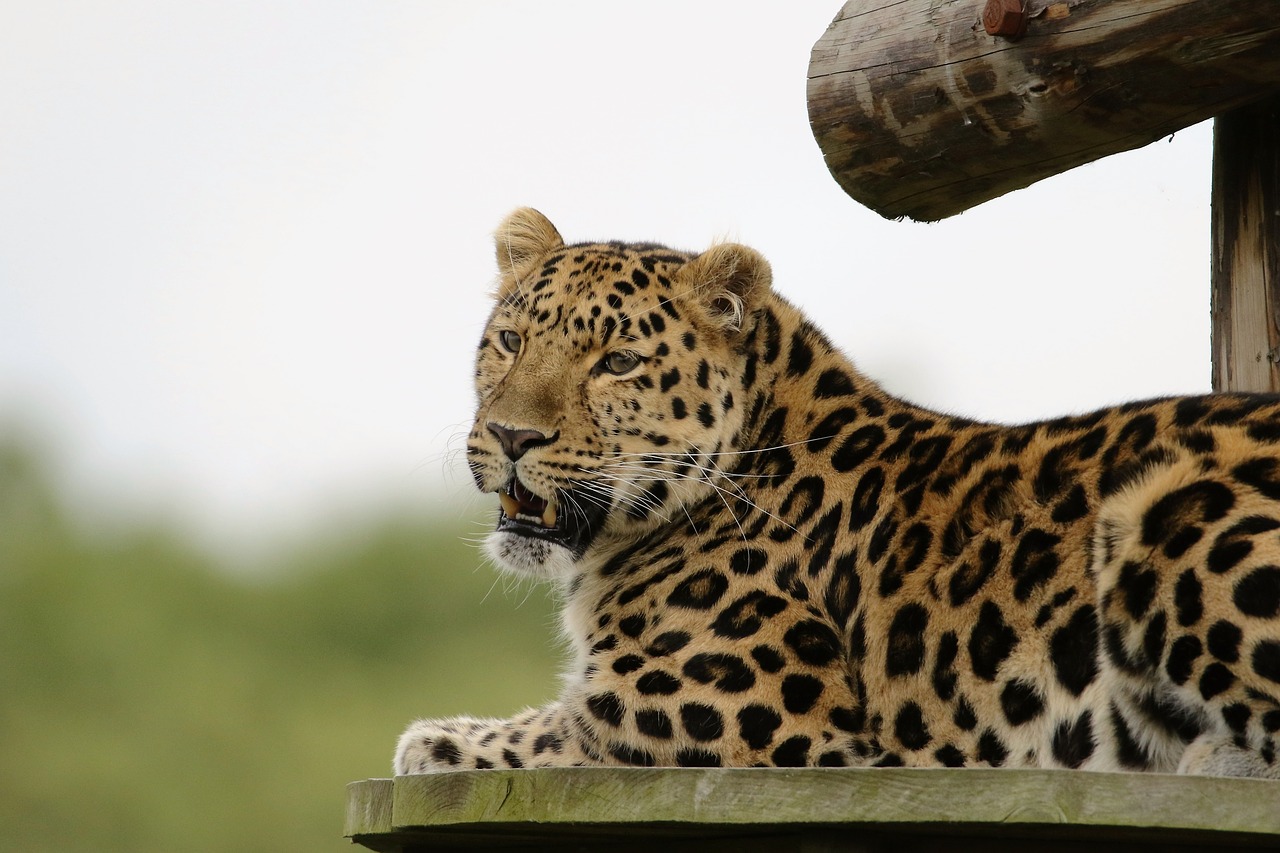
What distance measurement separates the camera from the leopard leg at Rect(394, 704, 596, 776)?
19.1 feet

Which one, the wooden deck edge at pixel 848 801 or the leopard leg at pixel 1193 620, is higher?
the leopard leg at pixel 1193 620

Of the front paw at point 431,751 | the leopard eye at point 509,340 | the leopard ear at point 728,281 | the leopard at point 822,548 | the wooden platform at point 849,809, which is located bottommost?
the wooden platform at point 849,809

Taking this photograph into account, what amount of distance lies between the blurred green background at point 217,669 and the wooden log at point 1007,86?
876 inches

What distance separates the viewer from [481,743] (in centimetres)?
599

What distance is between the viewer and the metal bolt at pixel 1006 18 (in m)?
5.61

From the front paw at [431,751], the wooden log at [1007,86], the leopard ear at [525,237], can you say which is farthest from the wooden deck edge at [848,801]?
the leopard ear at [525,237]

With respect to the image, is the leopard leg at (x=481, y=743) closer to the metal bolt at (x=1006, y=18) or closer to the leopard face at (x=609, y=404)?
the leopard face at (x=609, y=404)

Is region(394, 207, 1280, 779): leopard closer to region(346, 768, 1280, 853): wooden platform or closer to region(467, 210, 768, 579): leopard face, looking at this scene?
region(467, 210, 768, 579): leopard face

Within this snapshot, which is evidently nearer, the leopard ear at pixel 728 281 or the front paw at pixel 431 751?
the front paw at pixel 431 751

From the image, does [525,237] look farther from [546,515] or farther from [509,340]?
[546,515]

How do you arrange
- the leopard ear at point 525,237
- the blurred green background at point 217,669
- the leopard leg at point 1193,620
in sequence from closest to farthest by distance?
the leopard leg at point 1193,620 < the leopard ear at point 525,237 < the blurred green background at point 217,669

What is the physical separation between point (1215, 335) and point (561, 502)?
2.59m

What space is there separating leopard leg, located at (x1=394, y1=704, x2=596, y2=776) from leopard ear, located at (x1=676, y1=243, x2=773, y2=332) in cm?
159

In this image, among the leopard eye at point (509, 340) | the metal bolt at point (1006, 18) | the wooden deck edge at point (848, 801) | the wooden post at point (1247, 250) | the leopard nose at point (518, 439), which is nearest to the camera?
the wooden deck edge at point (848, 801)
